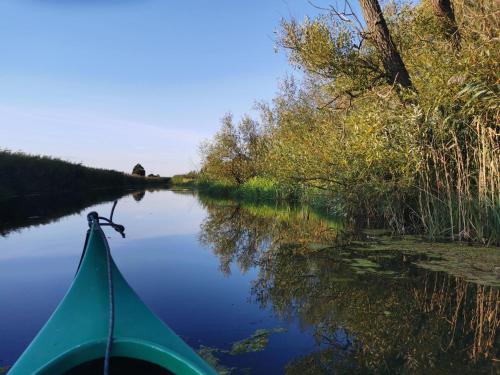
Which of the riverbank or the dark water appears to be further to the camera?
the riverbank

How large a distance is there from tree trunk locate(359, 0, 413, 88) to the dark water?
3275 millimetres

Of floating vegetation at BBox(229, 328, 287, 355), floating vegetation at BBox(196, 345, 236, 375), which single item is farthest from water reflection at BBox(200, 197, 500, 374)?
floating vegetation at BBox(196, 345, 236, 375)

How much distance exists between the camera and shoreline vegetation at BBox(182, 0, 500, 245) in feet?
19.3

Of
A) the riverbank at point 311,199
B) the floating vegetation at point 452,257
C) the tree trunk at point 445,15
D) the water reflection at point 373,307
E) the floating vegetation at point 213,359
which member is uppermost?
the tree trunk at point 445,15

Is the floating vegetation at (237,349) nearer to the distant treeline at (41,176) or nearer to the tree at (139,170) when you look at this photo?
the distant treeline at (41,176)

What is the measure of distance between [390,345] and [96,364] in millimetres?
2190

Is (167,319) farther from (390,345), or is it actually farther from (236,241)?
(236,241)

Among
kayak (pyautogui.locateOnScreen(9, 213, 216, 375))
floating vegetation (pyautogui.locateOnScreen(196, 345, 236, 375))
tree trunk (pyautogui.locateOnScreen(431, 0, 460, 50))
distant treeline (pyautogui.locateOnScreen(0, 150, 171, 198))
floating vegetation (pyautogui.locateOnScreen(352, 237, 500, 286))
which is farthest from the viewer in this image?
distant treeline (pyautogui.locateOnScreen(0, 150, 171, 198))

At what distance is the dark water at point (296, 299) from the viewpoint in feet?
9.62

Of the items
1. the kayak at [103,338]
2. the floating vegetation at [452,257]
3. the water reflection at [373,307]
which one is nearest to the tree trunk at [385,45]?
the floating vegetation at [452,257]

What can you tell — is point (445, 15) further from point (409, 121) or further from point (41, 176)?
point (41, 176)

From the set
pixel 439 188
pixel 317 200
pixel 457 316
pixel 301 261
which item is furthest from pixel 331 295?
pixel 317 200

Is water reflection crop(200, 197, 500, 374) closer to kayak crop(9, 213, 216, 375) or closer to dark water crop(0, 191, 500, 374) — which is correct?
dark water crop(0, 191, 500, 374)

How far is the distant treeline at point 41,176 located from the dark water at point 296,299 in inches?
570
